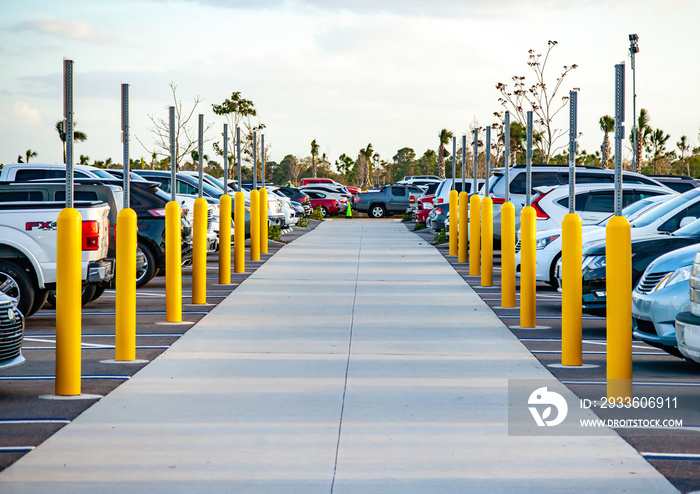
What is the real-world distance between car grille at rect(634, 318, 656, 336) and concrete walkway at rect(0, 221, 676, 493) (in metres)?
1.01

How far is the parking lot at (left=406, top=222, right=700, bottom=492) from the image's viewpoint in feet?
18.8

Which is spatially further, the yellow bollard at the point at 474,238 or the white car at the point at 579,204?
the yellow bollard at the point at 474,238

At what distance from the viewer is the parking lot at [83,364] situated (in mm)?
6422

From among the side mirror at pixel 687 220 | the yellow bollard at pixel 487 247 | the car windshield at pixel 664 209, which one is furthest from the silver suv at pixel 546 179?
the side mirror at pixel 687 220

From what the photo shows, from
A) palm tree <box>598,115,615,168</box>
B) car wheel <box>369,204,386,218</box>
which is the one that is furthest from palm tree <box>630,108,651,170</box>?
car wheel <box>369,204,386,218</box>

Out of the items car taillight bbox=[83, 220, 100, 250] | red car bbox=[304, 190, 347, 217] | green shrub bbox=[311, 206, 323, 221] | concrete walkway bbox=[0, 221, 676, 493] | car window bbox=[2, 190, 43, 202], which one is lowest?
concrete walkway bbox=[0, 221, 676, 493]

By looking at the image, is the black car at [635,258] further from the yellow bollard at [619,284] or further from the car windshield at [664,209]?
the yellow bollard at [619,284]

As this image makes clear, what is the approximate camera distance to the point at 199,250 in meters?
12.7

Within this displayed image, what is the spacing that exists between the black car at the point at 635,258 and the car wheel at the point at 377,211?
120ft

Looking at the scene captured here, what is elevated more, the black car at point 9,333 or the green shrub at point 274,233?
the green shrub at point 274,233

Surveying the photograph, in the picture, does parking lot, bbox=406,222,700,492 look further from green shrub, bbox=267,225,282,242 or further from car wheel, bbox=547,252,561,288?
green shrub, bbox=267,225,282,242

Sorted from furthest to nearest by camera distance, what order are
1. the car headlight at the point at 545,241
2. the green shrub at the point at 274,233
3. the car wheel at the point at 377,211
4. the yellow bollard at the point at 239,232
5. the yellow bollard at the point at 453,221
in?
1. the car wheel at the point at 377,211
2. the green shrub at the point at 274,233
3. the yellow bollard at the point at 453,221
4. the yellow bollard at the point at 239,232
5. the car headlight at the point at 545,241

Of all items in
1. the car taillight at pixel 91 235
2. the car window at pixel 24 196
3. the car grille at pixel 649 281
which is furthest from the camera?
the car window at pixel 24 196

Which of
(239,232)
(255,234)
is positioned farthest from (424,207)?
(239,232)
